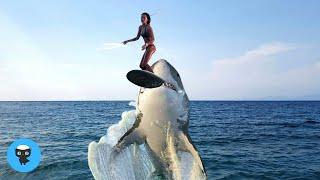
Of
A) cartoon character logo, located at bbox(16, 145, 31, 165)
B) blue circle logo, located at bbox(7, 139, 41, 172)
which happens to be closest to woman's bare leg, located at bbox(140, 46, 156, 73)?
blue circle logo, located at bbox(7, 139, 41, 172)

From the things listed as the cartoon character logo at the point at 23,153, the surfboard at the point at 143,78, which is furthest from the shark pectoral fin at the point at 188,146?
the cartoon character logo at the point at 23,153

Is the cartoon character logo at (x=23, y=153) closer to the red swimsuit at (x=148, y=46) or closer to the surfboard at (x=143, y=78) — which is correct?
the red swimsuit at (x=148, y=46)

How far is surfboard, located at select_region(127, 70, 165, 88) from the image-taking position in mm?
7004

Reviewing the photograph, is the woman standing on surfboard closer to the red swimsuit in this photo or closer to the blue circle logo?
the red swimsuit

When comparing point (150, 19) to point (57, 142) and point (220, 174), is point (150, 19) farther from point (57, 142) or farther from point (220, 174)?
point (57, 142)

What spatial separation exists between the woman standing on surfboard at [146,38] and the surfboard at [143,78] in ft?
3.45

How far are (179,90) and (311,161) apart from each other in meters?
22.4

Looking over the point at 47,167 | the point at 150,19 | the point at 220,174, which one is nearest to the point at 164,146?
the point at 150,19

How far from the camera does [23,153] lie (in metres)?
10.8

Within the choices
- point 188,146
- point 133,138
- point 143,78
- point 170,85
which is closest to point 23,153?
point 133,138

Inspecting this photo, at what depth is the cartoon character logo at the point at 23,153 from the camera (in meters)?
10.6

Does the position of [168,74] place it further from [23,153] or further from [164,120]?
[23,153]

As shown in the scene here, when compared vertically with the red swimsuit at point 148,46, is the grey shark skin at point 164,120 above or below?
below

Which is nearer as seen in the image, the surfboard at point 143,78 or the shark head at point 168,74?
the surfboard at point 143,78
